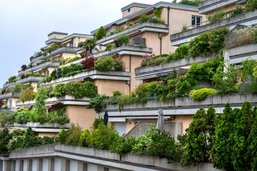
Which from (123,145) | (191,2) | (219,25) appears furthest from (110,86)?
(123,145)

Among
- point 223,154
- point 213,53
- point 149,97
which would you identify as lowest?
point 223,154

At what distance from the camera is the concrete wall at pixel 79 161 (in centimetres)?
1873

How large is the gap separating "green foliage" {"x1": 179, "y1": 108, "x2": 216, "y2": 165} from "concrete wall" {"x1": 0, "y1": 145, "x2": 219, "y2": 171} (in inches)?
12.7

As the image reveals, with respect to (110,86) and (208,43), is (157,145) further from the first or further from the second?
(110,86)

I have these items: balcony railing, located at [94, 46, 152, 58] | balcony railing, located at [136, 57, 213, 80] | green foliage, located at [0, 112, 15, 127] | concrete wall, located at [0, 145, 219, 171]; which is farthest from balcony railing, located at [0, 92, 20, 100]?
balcony railing, located at [136, 57, 213, 80]

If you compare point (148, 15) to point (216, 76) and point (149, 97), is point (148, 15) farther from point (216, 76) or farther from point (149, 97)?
point (216, 76)

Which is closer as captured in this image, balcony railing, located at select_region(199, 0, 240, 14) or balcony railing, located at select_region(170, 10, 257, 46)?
balcony railing, located at select_region(170, 10, 257, 46)

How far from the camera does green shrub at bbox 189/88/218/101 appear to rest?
23.3 metres

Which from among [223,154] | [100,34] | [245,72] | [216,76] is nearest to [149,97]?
[216,76]

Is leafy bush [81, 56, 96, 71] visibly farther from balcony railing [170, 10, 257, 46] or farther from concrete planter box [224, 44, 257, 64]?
concrete planter box [224, 44, 257, 64]

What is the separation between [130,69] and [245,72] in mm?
22888

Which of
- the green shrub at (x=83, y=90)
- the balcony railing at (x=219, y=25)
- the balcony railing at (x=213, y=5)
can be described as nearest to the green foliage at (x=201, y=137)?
the balcony railing at (x=219, y=25)

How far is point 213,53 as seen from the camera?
27484mm

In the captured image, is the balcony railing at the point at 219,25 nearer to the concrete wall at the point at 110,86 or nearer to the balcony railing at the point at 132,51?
the balcony railing at the point at 132,51
